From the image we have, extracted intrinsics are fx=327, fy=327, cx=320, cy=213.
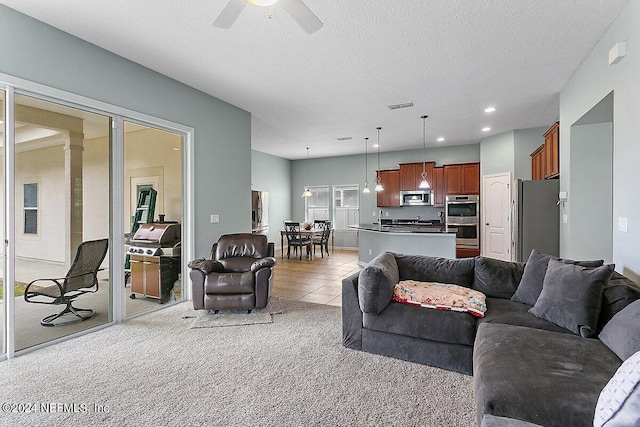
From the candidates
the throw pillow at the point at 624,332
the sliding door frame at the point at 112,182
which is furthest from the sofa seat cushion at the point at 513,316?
the sliding door frame at the point at 112,182

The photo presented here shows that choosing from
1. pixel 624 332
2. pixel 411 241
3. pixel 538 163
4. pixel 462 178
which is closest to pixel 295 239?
pixel 411 241

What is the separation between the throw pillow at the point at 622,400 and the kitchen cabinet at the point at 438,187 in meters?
7.51

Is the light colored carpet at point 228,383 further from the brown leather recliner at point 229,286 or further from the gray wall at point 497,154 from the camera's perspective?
the gray wall at point 497,154

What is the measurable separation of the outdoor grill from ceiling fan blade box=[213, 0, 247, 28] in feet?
9.02

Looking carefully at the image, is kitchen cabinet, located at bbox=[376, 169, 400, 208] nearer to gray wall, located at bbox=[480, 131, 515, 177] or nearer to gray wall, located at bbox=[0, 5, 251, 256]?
gray wall, located at bbox=[480, 131, 515, 177]

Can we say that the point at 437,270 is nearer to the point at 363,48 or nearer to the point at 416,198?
the point at 363,48

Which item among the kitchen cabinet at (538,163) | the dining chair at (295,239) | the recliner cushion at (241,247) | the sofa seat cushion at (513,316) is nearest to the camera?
the sofa seat cushion at (513,316)

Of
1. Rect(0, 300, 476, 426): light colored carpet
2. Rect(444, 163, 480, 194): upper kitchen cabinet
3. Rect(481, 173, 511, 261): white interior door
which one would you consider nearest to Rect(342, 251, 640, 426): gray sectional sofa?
Rect(0, 300, 476, 426): light colored carpet

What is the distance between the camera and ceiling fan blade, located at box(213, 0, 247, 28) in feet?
6.82

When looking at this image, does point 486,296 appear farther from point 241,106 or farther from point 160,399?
point 241,106

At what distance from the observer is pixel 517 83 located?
167 inches

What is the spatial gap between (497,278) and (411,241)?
3.18 m

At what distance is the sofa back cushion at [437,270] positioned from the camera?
3.15 meters

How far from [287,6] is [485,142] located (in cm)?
686
